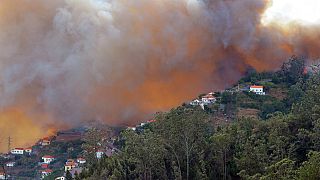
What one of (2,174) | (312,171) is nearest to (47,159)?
(2,174)

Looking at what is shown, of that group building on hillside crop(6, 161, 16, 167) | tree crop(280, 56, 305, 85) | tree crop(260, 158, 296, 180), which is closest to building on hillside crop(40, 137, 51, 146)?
building on hillside crop(6, 161, 16, 167)

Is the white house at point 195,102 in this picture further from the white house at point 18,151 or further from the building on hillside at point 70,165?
the white house at point 18,151

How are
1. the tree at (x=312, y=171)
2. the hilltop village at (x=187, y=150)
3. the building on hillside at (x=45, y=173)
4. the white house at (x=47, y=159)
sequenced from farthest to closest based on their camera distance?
the white house at (x=47, y=159) < the building on hillside at (x=45, y=173) < the hilltop village at (x=187, y=150) < the tree at (x=312, y=171)

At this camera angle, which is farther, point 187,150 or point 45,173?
point 45,173

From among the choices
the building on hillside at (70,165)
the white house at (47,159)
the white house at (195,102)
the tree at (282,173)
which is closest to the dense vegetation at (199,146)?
the tree at (282,173)

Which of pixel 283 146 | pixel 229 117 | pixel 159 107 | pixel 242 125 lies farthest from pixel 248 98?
pixel 283 146

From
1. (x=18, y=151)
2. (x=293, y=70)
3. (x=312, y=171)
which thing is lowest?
(x=312, y=171)

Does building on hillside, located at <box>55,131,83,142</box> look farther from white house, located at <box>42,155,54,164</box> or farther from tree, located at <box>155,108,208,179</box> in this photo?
tree, located at <box>155,108,208,179</box>

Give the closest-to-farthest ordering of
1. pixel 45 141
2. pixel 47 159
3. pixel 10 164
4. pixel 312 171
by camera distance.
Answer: pixel 312 171 < pixel 47 159 < pixel 10 164 < pixel 45 141

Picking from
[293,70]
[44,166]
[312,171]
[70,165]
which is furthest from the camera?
[293,70]

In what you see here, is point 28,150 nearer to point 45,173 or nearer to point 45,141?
point 45,141

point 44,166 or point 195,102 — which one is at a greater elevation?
point 195,102
